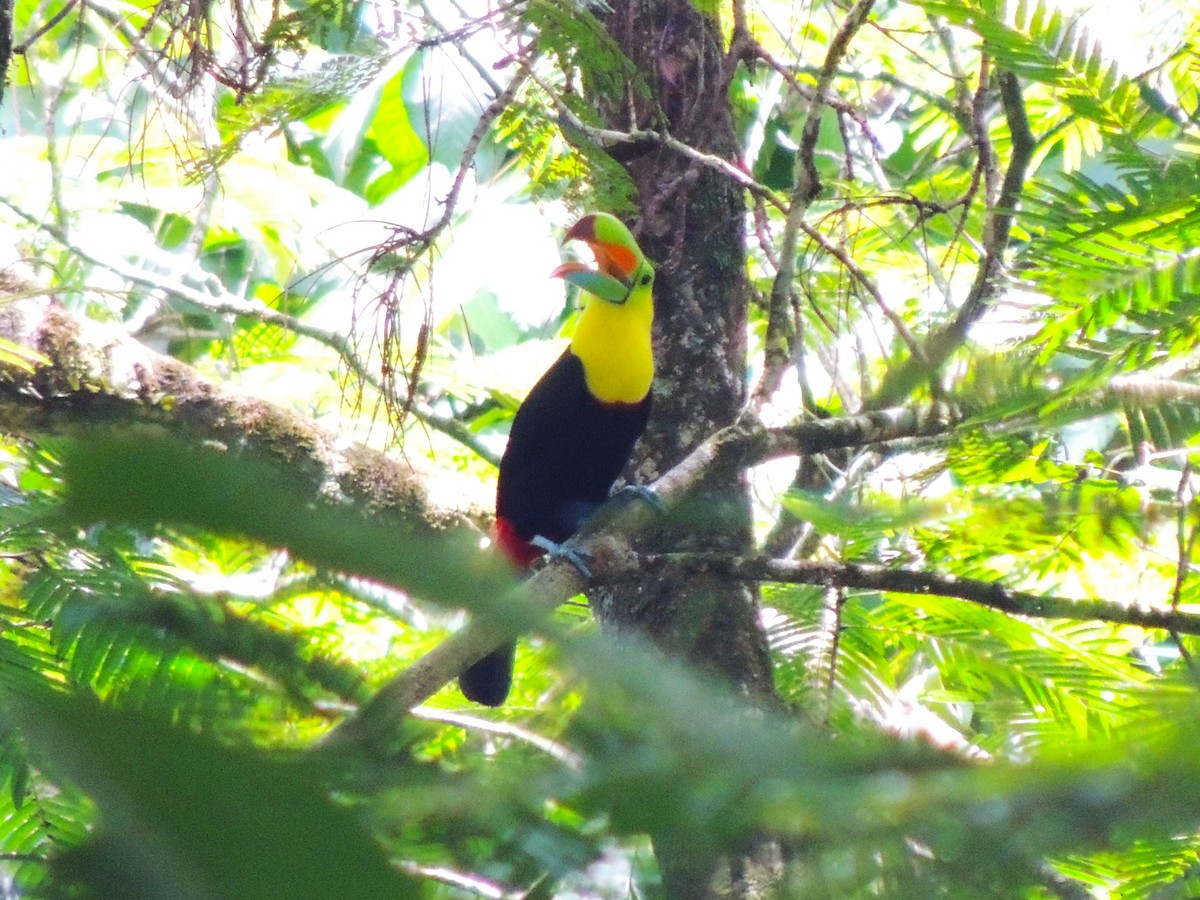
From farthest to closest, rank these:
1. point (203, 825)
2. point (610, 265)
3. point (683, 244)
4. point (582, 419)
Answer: point (582, 419)
point (610, 265)
point (683, 244)
point (203, 825)

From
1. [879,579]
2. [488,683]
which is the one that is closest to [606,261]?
[488,683]

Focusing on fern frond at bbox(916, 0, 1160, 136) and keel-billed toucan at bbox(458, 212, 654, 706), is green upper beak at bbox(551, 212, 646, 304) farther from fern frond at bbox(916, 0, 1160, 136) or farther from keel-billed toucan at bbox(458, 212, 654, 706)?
fern frond at bbox(916, 0, 1160, 136)

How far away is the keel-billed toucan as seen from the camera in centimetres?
326

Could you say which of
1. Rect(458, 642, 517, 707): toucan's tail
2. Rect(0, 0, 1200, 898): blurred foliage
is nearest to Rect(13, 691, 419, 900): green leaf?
Rect(0, 0, 1200, 898): blurred foliage

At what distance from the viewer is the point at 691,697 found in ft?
1.26

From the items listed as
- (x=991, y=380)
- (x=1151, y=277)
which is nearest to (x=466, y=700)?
(x=1151, y=277)

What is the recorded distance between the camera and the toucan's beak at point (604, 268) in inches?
122

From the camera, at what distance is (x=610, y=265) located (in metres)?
3.30

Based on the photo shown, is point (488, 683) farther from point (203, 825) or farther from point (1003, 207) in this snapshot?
point (203, 825)

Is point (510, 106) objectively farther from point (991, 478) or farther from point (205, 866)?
point (205, 866)

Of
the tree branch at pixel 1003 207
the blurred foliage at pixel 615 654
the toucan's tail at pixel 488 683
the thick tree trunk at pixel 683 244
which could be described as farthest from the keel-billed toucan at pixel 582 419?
the tree branch at pixel 1003 207

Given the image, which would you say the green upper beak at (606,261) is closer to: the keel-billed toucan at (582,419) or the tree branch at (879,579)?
the keel-billed toucan at (582,419)

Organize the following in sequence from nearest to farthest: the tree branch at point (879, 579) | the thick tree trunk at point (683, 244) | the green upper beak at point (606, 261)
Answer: the tree branch at point (879, 579) < the thick tree trunk at point (683, 244) < the green upper beak at point (606, 261)

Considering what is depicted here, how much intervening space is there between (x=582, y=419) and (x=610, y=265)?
486 millimetres
